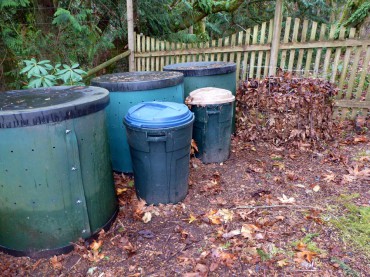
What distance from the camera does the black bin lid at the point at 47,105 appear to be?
1.70m

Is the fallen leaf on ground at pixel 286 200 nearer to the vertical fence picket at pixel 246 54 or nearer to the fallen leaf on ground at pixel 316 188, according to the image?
the fallen leaf on ground at pixel 316 188

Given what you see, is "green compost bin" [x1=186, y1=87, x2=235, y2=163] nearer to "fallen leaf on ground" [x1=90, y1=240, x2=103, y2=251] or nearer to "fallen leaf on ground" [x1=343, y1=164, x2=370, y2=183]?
"fallen leaf on ground" [x1=343, y1=164, x2=370, y2=183]

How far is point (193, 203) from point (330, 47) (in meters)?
3.46

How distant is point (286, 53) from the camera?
17.6ft

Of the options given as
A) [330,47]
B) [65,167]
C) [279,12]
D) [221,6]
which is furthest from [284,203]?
[221,6]

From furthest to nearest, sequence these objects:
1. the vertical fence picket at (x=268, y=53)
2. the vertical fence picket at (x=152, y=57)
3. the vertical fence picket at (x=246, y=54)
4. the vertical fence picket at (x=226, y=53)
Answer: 1. the vertical fence picket at (x=152, y=57)
2. the vertical fence picket at (x=226, y=53)
3. the vertical fence picket at (x=246, y=54)
4. the vertical fence picket at (x=268, y=53)

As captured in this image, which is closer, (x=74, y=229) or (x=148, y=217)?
(x=74, y=229)

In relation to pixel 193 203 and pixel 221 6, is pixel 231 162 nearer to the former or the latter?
pixel 193 203

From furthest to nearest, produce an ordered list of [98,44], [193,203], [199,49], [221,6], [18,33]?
1. [221,6]
2. [199,49]
3. [98,44]
4. [18,33]
5. [193,203]

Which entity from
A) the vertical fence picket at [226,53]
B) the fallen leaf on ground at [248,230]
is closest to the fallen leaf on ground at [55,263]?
the fallen leaf on ground at [248,230]

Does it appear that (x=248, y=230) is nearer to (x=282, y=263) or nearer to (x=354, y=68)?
(x=282, y=263)

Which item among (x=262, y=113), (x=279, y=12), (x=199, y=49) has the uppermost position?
(x=279, y=12)

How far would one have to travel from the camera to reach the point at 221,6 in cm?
687

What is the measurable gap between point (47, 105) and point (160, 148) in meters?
0.93
